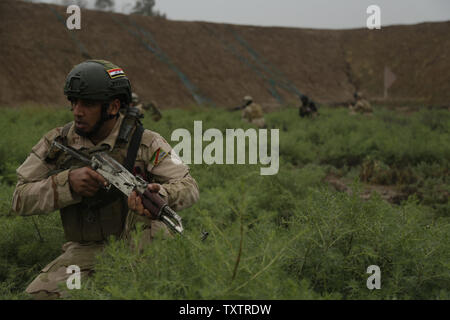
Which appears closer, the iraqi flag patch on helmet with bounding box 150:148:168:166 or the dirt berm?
the iraqi flag patch on helmet with bounding box 150:148:168:166

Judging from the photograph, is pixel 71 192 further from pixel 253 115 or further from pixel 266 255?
pixel 253 115

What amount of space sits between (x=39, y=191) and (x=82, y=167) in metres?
0.33

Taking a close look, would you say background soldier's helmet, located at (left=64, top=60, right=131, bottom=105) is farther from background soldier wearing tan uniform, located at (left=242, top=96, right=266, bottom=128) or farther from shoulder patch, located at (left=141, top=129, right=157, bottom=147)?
background soldier wearing tan uniform, located at (left=242, top=96, right=266, bottom=128)

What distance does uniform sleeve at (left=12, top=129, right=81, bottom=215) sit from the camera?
109 inches

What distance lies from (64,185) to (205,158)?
4948 millimetres

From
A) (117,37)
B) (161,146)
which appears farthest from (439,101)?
(161,146)

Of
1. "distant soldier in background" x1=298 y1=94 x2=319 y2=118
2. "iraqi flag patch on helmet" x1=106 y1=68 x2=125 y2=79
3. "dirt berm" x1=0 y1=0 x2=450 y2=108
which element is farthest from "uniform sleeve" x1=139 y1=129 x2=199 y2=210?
"dirt berm" x1=0 y1=0 x2=450 y2=108

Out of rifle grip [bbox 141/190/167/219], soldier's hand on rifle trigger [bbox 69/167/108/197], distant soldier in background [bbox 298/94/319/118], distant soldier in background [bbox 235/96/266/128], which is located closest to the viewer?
rifle grip [bbox 141/190/167/219]

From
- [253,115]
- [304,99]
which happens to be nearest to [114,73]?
[253,115]

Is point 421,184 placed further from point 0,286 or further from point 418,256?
point 0,286

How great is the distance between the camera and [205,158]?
25.1ft

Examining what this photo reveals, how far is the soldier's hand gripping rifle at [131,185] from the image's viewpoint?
247cm

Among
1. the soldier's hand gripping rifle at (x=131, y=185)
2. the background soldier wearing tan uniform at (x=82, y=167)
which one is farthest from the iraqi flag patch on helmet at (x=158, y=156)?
the soldier's hand gripping rifle at (x=131, y=185)

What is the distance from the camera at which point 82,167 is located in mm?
2807
